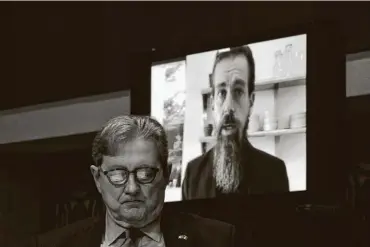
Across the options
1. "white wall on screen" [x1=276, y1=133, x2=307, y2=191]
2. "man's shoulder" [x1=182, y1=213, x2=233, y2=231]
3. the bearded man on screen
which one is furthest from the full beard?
"man's shoulder" [x1=182, y1=213, x2=233, y2=231]

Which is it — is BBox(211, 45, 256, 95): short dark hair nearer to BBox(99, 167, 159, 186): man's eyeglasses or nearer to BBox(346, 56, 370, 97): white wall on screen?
BBox(346, 56, 370, 97): white wall on screen

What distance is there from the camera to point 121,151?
4.95 ft

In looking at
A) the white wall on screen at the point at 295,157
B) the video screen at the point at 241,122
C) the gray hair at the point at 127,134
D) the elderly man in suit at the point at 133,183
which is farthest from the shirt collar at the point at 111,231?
the white wall on screen at the point at 295,157

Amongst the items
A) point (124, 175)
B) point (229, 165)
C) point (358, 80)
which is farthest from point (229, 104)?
point (124, 175)

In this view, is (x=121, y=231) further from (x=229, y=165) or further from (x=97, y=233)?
(x=229, y=165)

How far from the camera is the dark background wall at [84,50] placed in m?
2.01

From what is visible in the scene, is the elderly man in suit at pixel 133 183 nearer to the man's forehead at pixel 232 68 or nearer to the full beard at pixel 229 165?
the full beard at pixel 229 165

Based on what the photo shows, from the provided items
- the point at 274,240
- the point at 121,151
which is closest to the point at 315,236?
the point at 274,240

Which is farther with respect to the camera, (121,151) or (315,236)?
(315,236)

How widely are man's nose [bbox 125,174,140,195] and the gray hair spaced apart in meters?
0.06

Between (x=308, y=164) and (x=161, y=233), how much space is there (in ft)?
1.80

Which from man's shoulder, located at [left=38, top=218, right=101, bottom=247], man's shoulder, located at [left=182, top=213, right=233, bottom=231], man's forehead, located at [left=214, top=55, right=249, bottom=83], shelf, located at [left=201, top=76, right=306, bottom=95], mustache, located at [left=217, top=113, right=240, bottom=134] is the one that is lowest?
man's shoulder, located at [left=38, top=218, right=101, bottom=247]

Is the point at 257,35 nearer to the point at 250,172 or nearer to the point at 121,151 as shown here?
the point at 250,172

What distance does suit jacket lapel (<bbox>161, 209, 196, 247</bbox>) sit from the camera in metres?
1.56
